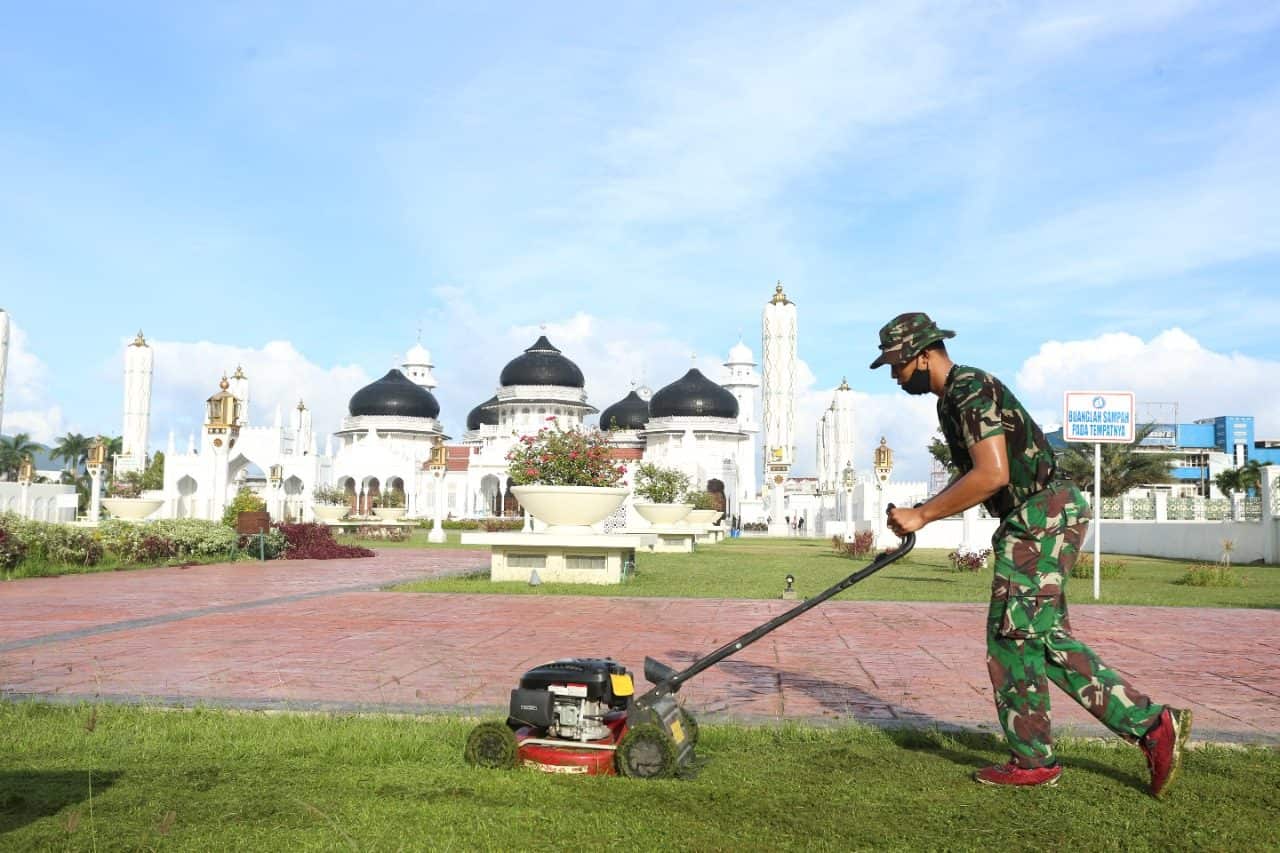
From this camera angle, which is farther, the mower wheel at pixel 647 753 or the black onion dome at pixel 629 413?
the black onion dome at pixel 629 413

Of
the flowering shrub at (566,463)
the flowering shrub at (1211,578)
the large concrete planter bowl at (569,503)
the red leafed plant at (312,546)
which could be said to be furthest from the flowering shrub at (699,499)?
the large concrete planter bowl at (569,503)

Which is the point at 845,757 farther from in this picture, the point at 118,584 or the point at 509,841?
the point at 118,584

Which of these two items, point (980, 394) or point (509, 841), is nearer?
point (509, 841)

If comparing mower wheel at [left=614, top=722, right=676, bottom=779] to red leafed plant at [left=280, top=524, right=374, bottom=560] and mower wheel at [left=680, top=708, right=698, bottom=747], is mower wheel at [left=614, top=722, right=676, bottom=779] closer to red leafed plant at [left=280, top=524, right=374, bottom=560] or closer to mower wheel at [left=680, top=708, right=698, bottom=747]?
mower wheel at [left=680, top=708, right=698, bottom=747]

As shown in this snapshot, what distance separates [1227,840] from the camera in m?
2.75

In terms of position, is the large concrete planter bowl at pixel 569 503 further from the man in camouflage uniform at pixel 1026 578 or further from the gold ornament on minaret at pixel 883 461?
the gold ornament on minaret at pixel 883 461

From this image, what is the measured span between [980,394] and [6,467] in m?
85.7

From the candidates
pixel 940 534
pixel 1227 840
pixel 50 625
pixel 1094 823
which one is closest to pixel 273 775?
pixel 1094 823

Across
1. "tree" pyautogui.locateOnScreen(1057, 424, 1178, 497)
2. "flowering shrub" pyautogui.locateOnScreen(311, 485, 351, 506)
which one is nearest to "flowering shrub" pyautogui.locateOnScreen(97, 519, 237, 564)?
"tree" pyautogui.locateOnScreen(1057, 424, 1178, 497)

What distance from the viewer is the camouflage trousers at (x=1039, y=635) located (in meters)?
3.26

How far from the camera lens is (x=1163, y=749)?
3.14 meters

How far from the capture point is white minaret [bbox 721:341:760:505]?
7362cm

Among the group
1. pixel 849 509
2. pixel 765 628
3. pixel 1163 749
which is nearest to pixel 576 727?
pixel 765 628

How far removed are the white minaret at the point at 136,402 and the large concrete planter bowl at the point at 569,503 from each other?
61918 millimetres
